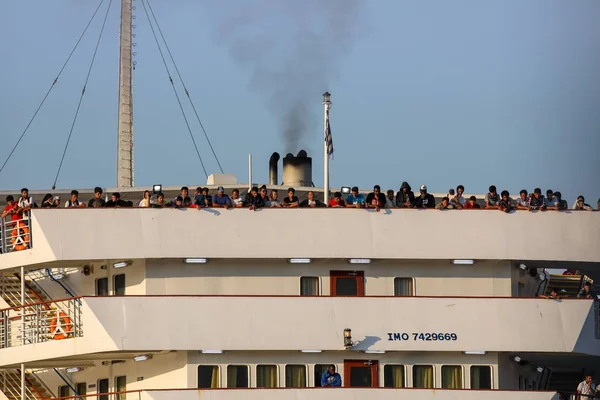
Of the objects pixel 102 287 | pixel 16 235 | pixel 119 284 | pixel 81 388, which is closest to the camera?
pixel 119 284

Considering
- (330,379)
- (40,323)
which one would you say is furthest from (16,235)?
(330,379)

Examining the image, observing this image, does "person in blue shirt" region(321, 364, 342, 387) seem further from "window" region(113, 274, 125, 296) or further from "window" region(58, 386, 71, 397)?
"window" region(58, 386, 71, 397)

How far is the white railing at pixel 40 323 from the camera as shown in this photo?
40.1 m

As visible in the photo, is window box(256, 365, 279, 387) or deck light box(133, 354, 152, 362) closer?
deck light box(133, 354, 152, 362)

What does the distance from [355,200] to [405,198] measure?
1168 mm

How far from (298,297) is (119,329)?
4066mm

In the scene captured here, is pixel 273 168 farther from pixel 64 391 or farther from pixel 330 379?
pixel 330 379

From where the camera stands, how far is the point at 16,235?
4125 centimetres

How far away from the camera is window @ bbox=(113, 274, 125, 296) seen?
1615 inches

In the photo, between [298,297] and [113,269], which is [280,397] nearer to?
[298,297]

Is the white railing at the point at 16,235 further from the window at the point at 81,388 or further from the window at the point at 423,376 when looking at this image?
the window at the point at 423,376

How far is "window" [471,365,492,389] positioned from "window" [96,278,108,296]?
28.7ft

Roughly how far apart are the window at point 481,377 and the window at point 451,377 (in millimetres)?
305

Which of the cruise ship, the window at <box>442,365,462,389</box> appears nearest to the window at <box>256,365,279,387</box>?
the cruise ship
